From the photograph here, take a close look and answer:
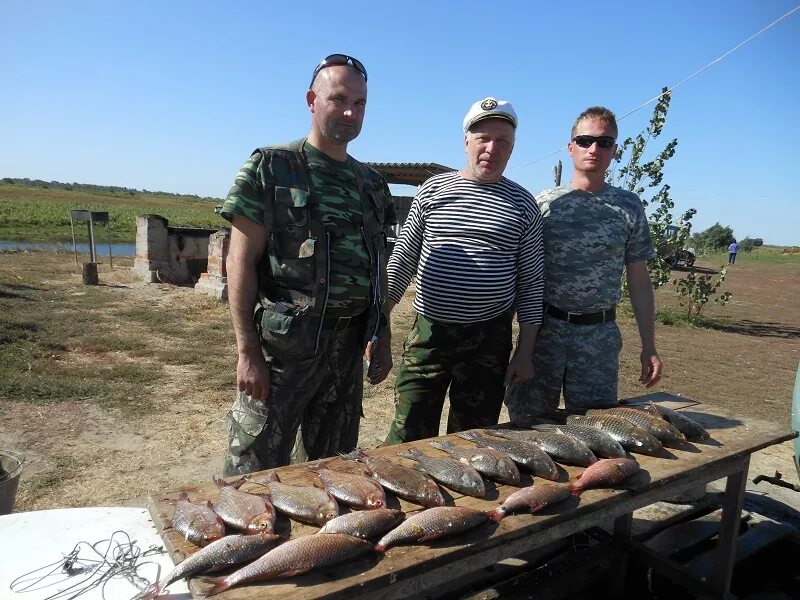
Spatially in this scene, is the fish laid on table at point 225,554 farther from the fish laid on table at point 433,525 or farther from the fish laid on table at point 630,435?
the fish laid on table at point 630,435

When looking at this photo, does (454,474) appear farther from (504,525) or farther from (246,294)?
(246,294)

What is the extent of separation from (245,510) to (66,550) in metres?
1.02

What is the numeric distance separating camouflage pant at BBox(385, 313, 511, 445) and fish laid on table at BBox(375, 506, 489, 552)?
144 centimetres

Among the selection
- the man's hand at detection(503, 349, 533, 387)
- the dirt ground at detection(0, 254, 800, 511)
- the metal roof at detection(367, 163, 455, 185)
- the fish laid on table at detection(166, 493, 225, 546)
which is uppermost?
the metal roof at detection(367, 163, 455, 185)

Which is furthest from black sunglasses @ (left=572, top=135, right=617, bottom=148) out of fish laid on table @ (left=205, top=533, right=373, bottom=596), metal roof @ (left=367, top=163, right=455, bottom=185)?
metal roof @ (left=367, top=163, right=455, bottom=185)

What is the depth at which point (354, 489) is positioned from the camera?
6.69 ft

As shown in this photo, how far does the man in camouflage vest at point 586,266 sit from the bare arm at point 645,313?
22 millimetres

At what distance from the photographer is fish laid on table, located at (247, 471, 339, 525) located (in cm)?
190

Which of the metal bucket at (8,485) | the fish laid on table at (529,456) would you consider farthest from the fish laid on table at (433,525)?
the metal bucket at (8,485)

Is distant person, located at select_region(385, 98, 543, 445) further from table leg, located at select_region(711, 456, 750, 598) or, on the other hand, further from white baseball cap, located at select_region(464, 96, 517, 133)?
table leg, located at select_region(711, 456, 750, 598)

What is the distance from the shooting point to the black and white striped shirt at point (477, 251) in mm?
3197

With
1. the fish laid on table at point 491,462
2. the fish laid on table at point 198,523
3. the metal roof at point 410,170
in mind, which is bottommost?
the fish laid on table at point 198,523

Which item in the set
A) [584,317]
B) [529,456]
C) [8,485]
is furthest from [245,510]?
[584,317]

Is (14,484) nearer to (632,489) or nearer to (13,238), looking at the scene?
(632,489)
